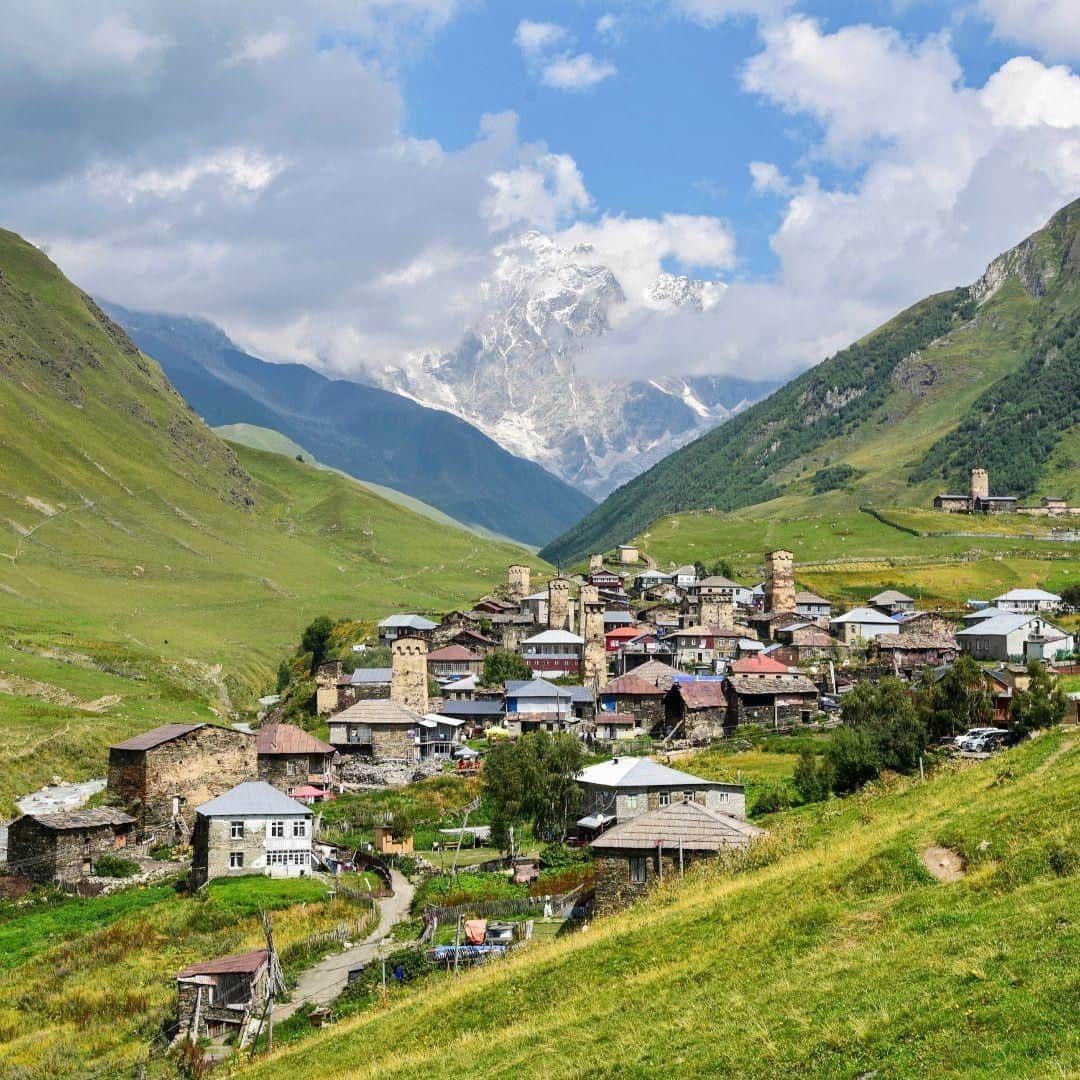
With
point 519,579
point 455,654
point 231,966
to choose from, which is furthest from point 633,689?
point 519,579

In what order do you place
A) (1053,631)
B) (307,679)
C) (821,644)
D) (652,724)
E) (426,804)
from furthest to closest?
1. (307,679)
2. (821,644)
3. (1053,631)
4. (652,724)
5. (426,804)

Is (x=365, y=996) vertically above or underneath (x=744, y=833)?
underneath

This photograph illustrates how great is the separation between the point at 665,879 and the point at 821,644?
262 feet

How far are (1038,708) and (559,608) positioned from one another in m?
72.0

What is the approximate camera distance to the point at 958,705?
62.2 m

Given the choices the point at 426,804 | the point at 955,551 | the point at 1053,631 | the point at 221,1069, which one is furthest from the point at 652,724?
the point at 955,551

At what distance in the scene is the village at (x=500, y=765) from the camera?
3741cm

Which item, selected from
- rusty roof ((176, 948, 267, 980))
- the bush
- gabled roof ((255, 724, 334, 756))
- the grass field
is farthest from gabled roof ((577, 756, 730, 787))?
gabled roof ((255, 724, 334, 756))

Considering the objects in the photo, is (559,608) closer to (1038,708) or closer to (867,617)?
(867,617)

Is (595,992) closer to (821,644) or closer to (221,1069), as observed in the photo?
(221,1069)

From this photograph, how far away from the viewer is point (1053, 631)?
101250 mm

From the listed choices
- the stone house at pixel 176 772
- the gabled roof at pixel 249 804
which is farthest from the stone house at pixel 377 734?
the gabled roof at pixel 249 804

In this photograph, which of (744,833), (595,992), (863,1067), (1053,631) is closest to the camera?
(863,1067)

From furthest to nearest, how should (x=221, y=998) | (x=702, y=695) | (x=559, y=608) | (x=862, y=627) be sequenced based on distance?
(x=559, y=608)
(x=862, y=627)
(x=702, y=695)
(x=221, y=998)
